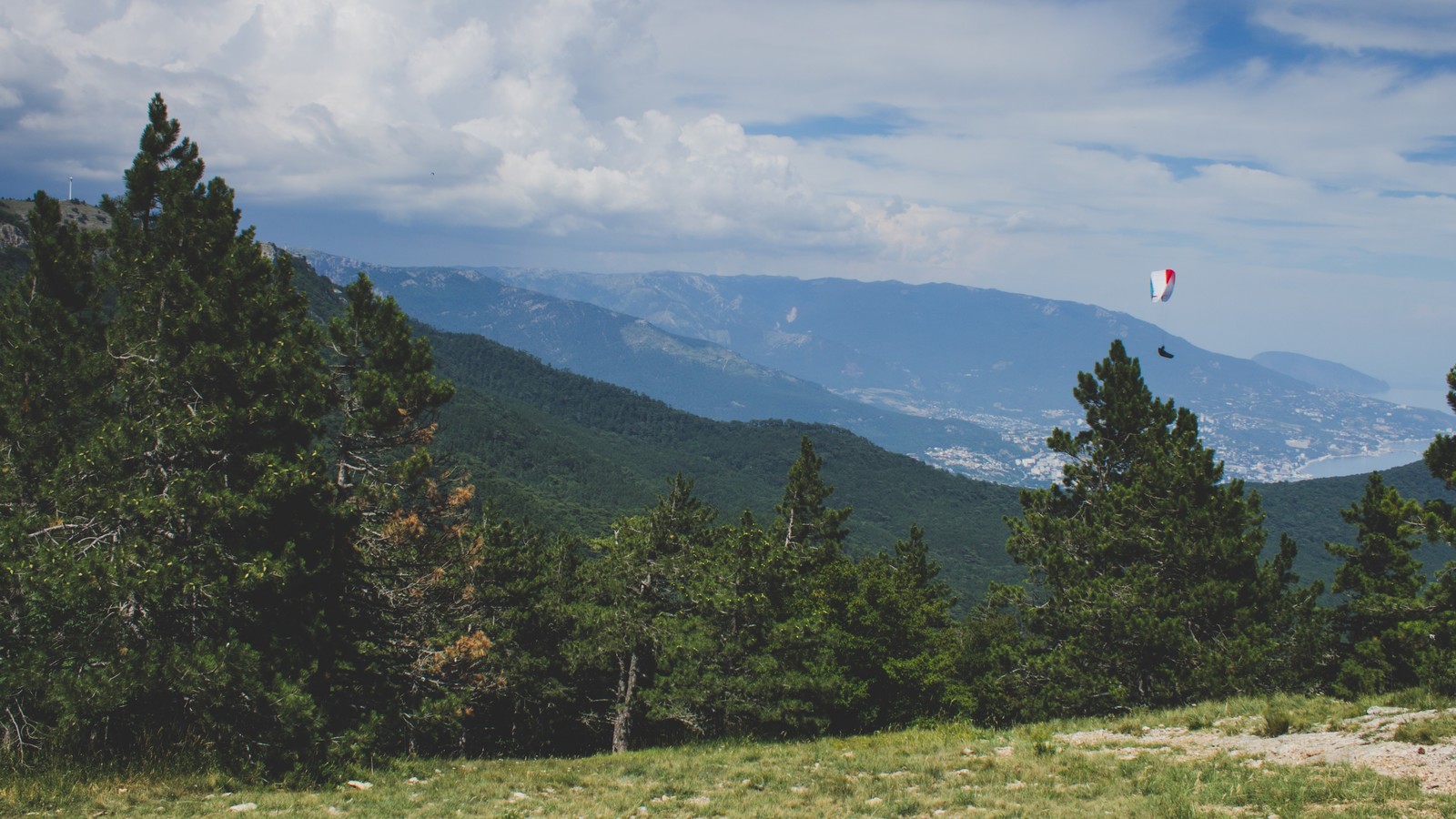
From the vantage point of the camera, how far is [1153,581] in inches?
925

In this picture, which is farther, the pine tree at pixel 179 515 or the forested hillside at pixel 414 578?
the forested hillside at pixel 414 578

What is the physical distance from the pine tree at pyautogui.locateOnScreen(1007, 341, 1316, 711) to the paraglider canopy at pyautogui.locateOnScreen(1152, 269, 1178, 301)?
2123 millimetres

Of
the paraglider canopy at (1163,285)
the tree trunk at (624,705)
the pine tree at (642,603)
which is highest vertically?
the paraglider canopy at (1163,285)

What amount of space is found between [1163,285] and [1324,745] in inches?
721

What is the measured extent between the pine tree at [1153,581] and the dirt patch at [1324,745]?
731cm

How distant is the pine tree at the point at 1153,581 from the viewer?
22031mm

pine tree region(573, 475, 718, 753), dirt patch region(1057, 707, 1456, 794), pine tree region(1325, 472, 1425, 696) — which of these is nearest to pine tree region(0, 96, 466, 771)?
pine tree region(573, 475, 718, 753)

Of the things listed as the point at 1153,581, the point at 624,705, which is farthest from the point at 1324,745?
the point at 624,705

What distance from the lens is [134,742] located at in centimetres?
1295

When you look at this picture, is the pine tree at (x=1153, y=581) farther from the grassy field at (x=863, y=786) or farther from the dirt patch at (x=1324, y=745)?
the dirt patch at (x=1324, y=745)

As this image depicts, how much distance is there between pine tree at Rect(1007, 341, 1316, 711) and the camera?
867 inches

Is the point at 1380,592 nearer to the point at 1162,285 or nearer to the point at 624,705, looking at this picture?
the point at 1162,285

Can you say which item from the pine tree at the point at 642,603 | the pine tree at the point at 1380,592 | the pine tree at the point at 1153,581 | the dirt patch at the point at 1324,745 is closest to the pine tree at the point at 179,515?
the pine tree at the point at 642,603

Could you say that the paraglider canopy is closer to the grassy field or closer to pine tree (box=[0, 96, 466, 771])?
the grassy field
